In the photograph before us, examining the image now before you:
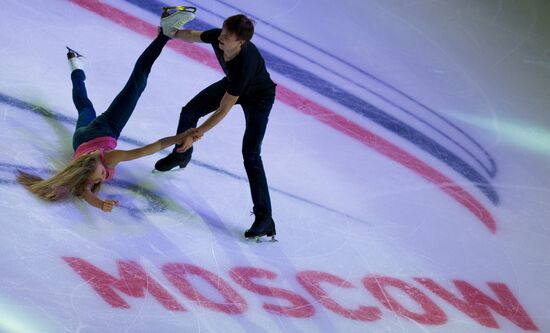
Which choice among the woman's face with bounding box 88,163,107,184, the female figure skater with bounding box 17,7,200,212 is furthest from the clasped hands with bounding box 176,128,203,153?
the woman's face with bounding box 88,163,107,184

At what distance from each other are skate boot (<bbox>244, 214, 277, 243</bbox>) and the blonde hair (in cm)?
97

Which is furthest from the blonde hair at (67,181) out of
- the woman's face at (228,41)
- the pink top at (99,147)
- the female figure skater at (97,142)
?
the woman's face at (228,41)

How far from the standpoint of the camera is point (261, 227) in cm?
438

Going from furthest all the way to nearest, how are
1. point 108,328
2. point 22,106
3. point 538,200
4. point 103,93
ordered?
point 538,200 < point 103,93 < point 22,106 < point 108,328

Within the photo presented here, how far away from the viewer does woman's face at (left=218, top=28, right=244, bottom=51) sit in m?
3.83

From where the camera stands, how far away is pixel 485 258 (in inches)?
199

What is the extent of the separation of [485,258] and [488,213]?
515mm

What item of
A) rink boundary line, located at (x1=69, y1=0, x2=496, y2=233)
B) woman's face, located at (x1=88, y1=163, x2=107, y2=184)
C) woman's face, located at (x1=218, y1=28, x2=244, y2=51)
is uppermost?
rink boundary line, located at (x1=69, y1=0, x2=496, y2=233)

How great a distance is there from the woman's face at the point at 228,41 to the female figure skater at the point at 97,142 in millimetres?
507

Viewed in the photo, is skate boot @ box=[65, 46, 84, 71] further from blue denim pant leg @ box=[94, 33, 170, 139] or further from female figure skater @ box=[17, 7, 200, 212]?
blue denim pant leg @ box=[94, 33, 170, 139]

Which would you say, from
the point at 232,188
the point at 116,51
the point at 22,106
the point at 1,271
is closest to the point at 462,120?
the point at 232,188

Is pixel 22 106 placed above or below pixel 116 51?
below

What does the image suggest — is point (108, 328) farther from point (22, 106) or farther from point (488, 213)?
point (488, 213)

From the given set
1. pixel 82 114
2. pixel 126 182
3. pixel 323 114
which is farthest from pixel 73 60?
pixel 323 114
